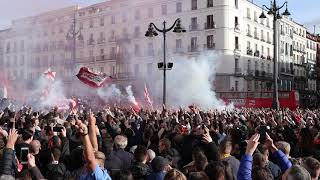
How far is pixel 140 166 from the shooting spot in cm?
531

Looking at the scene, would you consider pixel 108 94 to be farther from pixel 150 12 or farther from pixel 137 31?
pixel 150 12

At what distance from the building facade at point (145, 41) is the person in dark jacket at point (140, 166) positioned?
136ft

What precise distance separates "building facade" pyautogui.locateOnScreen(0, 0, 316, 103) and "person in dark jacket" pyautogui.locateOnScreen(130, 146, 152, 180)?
41.6 meters

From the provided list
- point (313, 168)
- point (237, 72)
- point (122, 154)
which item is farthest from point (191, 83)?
Result: point (313, 168)

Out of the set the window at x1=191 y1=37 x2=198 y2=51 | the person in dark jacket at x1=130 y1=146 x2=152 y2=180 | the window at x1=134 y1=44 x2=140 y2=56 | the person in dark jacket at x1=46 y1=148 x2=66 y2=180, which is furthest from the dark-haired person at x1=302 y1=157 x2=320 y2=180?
the window at x1=134 y1=44 x2=140 y2=56

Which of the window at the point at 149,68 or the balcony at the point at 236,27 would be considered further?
the window at the point at 149,68

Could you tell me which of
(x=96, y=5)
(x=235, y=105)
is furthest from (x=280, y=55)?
(x=235, y=105)

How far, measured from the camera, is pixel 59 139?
7148 mm

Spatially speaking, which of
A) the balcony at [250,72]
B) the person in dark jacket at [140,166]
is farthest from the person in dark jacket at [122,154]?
the balcony at [250,72]

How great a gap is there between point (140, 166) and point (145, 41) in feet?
156

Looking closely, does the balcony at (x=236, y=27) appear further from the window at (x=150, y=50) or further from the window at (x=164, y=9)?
the window at (x=150, y=50)

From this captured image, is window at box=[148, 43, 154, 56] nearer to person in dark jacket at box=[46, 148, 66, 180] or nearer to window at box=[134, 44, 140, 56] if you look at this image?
window at box=[134, 44, 140, 56]

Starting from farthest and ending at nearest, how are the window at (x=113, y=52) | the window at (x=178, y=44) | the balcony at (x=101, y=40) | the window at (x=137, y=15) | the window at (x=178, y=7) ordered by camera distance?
the balcony at (x=101, y=40) < the window at (x=113, y=52) < the window at (x=137, y=15) < the window at (x=178, y=7) < the window at (x=178, y=44)

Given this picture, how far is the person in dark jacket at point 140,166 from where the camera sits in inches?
206
